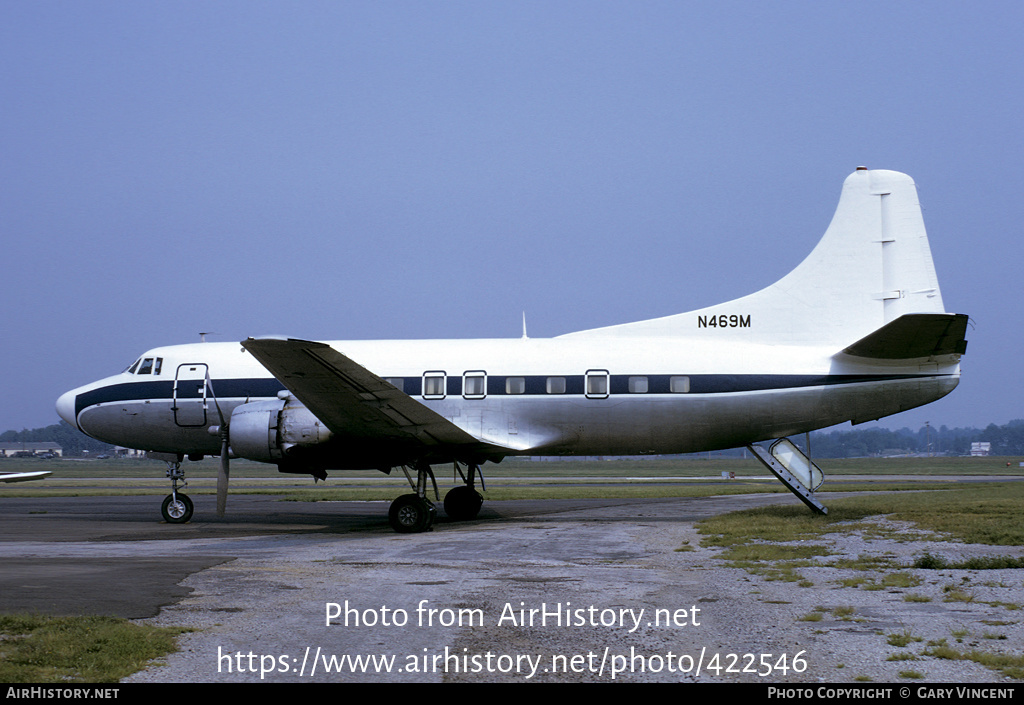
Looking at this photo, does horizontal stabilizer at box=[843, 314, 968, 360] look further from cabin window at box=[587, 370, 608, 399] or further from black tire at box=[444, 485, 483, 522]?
black tire at box=[444, 485, 483, 522]

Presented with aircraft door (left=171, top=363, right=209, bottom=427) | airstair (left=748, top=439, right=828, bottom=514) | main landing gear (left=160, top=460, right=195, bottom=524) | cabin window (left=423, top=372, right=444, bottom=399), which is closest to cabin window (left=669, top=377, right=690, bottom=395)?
airstair (left=748, top=439, right=828, bottom=514)

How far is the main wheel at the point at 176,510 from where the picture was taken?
21.9 metres

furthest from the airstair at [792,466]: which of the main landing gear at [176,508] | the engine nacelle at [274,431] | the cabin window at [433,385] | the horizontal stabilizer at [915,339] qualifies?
the main landing gear at [176,508]

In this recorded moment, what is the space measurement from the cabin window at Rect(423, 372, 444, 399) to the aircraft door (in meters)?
5.84

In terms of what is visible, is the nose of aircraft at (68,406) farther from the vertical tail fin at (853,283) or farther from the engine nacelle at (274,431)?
the vertical tail fin at (853,283)

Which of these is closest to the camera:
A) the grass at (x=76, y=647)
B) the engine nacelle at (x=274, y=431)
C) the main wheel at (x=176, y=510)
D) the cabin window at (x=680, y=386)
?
the grass at (x=76, y=647)

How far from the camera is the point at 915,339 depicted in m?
16.9

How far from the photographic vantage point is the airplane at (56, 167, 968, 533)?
1802cm

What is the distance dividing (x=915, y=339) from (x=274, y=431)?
13.3 meters

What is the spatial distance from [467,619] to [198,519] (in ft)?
56.3

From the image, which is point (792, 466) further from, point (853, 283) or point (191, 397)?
point (191, 397)

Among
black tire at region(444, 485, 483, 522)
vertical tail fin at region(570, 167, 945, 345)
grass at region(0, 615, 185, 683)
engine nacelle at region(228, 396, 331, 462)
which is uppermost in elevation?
vertical tail fin at region(570, 167, 945, 345)

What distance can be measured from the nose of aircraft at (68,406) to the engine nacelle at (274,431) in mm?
6882

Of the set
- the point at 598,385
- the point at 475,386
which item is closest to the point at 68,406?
the point at 475,386
